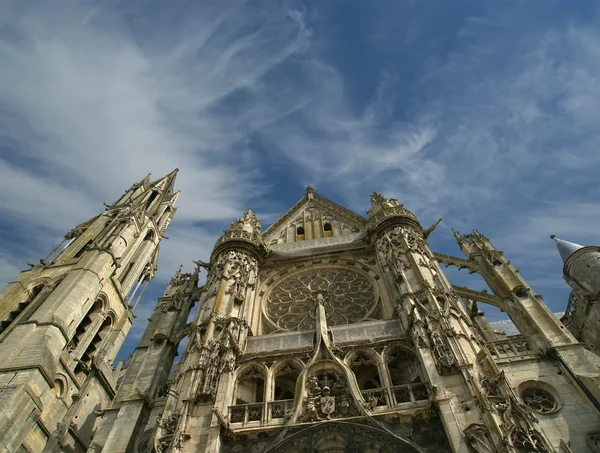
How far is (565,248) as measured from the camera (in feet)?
63.3

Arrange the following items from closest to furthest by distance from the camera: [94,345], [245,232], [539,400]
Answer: [539,400] < [245,232] < [94,345]

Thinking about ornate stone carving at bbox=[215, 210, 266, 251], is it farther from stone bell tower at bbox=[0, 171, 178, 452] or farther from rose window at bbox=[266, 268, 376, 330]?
stone bell tower at bbox=[0, 171, 178, 452]

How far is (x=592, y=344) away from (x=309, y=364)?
467 inches

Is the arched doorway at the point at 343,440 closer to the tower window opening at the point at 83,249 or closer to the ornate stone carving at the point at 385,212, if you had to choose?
the ornate stone carving at the point at 385,212

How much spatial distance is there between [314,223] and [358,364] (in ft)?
38.5

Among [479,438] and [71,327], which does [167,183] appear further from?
[479,438]

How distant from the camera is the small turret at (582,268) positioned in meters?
16.7

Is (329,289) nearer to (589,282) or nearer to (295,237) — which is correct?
(295,237)

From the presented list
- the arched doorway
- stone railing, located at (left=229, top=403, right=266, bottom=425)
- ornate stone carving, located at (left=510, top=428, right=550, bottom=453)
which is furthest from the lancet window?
stone railing, located at (left=229, top=403, right=266, bottom=425)

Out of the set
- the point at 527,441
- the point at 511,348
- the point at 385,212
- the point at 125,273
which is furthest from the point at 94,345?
the point at 527,441

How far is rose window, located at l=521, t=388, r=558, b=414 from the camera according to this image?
11.8 m

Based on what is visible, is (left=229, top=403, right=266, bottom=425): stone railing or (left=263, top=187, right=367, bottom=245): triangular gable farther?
(left=263, top=187, right=367, bottom=245): triangular gable

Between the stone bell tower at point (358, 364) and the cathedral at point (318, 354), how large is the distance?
0.05 m

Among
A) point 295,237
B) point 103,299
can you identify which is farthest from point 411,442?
point 103,299
